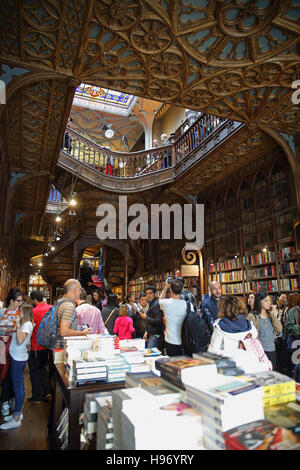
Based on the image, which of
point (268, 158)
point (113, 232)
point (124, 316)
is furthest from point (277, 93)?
point (113, 232)

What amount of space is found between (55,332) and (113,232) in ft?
32.0

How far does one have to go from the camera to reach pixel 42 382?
15.3ft

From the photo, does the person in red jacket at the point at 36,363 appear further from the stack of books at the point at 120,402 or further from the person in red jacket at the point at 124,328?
the stack of books at the point at 120,402

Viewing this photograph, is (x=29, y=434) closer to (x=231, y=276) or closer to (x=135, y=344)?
(x=135, y=344)

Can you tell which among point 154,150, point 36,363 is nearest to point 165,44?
point 36,363

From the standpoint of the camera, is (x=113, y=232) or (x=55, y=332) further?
(x=113, y=232)

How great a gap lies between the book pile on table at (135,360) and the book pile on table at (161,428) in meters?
0.88

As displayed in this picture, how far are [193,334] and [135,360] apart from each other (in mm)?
1415

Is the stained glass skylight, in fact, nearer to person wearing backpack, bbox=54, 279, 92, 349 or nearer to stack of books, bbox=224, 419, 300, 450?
person wearing backpack, bbox=54, 279, 92, 349

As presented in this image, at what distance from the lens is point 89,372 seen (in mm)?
1919

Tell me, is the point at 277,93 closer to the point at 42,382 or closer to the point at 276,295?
the point at 276,295

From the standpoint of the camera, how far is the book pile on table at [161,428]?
3.21 ft
